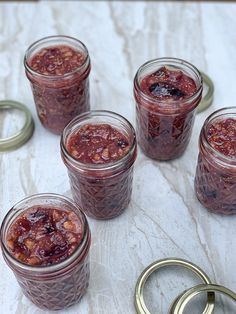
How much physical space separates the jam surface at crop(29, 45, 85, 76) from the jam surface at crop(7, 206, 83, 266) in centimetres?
62

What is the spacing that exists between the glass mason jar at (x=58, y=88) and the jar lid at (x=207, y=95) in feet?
1.55

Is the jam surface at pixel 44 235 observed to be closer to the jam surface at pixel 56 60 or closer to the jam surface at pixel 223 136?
the jam surface at pixel 223 136

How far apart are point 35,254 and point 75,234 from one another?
13 centimetres

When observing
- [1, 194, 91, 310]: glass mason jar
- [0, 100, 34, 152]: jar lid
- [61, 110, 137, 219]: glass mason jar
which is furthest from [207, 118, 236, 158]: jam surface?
[0, 100, 34, 152]: jar lid

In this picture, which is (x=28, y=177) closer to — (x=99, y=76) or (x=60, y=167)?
(x=60, y=167)

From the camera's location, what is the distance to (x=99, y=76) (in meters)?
2.28

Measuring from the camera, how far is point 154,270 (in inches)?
62.3

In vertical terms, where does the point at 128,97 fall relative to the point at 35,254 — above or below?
below

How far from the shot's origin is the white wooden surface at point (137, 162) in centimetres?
158

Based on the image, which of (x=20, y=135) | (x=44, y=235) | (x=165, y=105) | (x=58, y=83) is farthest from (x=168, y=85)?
(x=44, y=235)

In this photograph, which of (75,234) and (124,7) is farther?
(124,7)

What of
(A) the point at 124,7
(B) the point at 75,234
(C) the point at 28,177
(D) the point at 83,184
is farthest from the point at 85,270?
(A) the point at 124,7

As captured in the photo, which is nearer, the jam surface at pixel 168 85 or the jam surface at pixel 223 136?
the jam surface at pixel 223 136

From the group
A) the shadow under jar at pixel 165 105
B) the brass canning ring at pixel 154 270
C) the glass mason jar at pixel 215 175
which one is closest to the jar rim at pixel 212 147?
the glass mason jar at pixel 215 175
